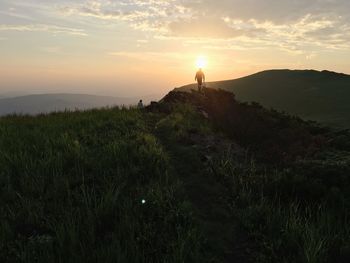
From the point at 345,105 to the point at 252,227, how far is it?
41.3 metres

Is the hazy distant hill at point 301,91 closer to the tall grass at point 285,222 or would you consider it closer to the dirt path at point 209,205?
the dirt path at point 209,205

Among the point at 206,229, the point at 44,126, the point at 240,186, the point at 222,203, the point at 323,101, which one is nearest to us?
the point at 206,229

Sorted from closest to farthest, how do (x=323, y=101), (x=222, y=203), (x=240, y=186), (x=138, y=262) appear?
(x=138, y=262) → (x=222, y=203) → (x=240, y=186) → (x=323, y=101)

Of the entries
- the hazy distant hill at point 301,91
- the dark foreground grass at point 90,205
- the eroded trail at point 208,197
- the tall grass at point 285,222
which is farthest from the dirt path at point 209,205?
the hazy distant hill at point 301,91

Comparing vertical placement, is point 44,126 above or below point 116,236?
above

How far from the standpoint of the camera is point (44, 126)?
17.6 meters

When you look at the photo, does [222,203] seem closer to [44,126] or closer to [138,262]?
[138,262]

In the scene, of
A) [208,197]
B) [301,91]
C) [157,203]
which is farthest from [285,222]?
[301,91]

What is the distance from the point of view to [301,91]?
5831cm

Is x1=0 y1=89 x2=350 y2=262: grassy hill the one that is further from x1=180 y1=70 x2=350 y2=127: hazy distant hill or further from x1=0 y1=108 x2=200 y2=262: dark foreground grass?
x1=180 y1=70 x2=350 y2=127: hazy distant hill

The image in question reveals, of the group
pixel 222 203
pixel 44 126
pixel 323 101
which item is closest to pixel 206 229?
pixel 222 203

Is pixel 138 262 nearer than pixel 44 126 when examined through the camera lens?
Yes

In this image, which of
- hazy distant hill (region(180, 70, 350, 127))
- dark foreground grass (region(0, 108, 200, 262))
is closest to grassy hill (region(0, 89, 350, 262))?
dark foreground grass (region(0, 108, 200, 262))

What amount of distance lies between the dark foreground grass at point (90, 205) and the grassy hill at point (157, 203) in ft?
0.08
